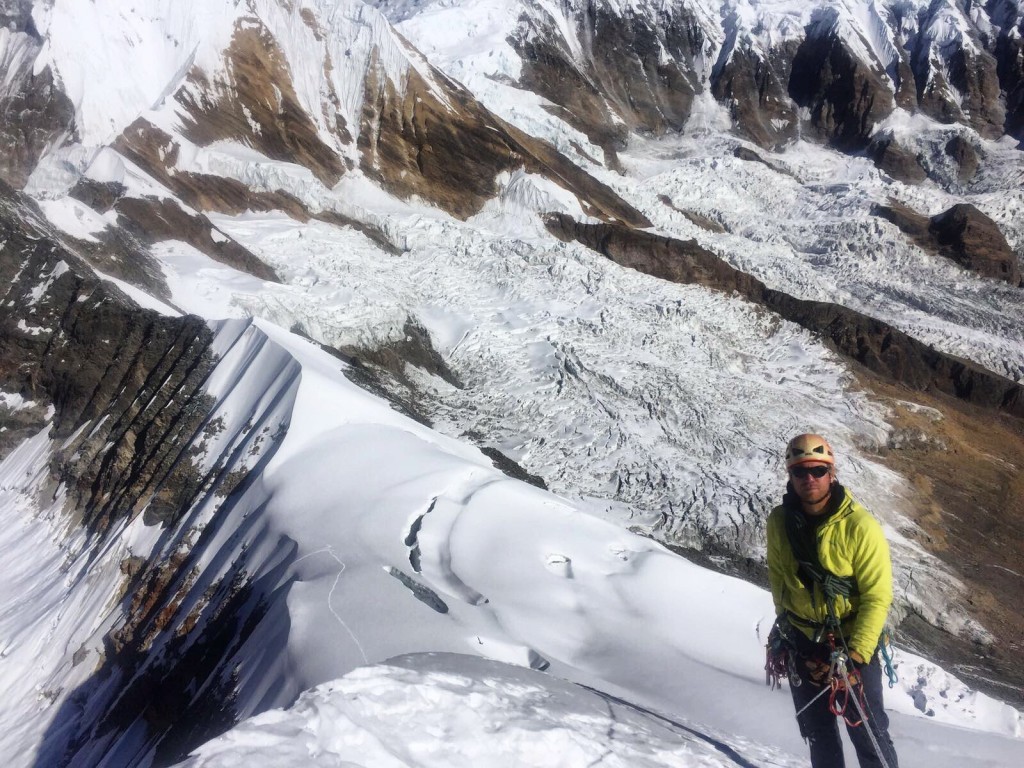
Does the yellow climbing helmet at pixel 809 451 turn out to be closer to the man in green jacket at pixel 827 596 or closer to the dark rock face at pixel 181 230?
the man in green jacket at pixel 827 596

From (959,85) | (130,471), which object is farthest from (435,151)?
(959,85)

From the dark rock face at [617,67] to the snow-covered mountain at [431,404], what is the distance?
6.02m

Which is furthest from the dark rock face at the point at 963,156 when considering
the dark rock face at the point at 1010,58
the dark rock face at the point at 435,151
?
the dark rock face at the point at 435,151

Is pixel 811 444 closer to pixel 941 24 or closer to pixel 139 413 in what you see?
pixel 139 413

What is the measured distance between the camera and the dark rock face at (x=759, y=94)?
52.0 m

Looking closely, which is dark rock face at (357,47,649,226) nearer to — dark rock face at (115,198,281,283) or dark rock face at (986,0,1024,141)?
dark rock face at (115,198,281,283)

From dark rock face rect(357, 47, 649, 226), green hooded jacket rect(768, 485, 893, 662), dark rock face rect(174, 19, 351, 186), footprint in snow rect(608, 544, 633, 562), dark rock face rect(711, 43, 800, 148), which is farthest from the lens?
dark rock face rect(711, 43, 800, 148)

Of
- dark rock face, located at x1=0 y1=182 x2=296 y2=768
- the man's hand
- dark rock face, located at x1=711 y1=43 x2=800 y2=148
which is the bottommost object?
Answer: dark rock face, located at x1=0 y1=182 x2=296 y2=768

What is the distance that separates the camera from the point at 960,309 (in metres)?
27.2

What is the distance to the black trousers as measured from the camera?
3369mm

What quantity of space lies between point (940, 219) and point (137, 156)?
1378 inches

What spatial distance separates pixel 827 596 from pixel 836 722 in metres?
0.78

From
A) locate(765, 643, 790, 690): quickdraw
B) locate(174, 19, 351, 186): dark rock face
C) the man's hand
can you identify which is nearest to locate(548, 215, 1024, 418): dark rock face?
locate(174, 19, 351, 186): dark rock face

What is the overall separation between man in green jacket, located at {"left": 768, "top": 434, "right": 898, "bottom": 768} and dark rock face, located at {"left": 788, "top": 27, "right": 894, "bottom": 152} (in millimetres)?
55020
